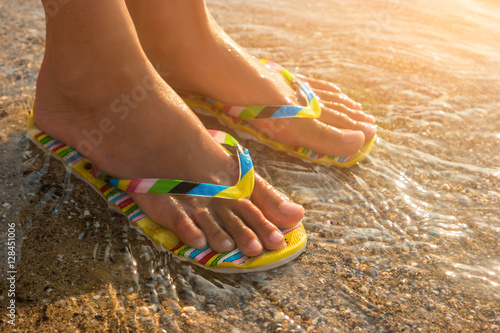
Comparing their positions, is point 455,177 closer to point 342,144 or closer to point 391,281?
point 342,144

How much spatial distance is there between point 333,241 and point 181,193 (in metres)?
0.55

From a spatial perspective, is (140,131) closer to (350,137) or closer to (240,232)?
(240,232)

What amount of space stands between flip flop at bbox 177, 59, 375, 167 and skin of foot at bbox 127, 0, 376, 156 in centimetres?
3

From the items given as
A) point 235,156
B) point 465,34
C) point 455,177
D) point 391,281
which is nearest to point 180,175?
point 235,156

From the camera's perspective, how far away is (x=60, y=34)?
5.09 ft

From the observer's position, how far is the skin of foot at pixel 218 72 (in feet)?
6.59

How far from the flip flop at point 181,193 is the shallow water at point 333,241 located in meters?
0.03

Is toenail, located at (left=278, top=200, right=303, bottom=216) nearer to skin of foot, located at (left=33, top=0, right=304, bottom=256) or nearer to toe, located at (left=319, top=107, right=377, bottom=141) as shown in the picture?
skin of foot, located at (left=33, top=0, right=304, bottom=256)

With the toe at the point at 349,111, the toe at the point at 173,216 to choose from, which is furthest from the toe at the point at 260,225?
the toe at the point at 349,111

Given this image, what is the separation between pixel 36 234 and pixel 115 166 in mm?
341

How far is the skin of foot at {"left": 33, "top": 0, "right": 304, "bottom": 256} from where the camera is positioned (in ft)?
5.05
